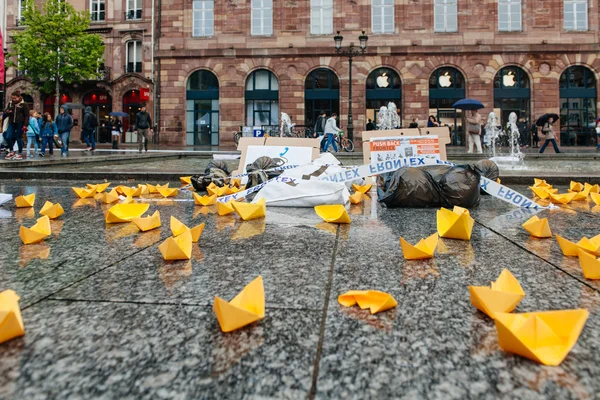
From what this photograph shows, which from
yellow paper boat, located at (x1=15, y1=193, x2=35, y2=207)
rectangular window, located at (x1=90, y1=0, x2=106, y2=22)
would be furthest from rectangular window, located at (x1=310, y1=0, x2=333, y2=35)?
yellow paper boat, located at (x1=15, y1=193, x2=35, y2=207)

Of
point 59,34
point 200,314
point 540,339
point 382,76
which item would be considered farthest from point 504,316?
point 59,34

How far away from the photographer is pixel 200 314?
4.42ft

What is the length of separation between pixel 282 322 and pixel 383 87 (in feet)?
78.7

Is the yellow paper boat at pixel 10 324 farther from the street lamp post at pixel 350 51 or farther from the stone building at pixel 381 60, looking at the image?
the stone building at pixel 381 60

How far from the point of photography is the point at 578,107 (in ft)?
77.6

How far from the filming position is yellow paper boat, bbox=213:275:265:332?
1.19 m

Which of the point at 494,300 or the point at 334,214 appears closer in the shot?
the point at 494,300

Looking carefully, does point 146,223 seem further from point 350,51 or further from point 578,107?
point 578,107

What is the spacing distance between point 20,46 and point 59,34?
2698 millimetres

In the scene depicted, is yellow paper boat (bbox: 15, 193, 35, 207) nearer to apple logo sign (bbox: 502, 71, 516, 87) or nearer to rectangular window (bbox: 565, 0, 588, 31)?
apple logo sign (bbox: 502, 71, 516, 87)

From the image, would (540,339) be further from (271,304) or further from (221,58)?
(221,58)

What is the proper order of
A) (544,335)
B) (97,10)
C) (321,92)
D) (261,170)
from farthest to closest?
(97,10) → (321,92) → (261,170) → (544,335)

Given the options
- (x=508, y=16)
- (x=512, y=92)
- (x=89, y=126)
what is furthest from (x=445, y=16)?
(x=89, y=126)

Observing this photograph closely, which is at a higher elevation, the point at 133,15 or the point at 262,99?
the point at 133,15
